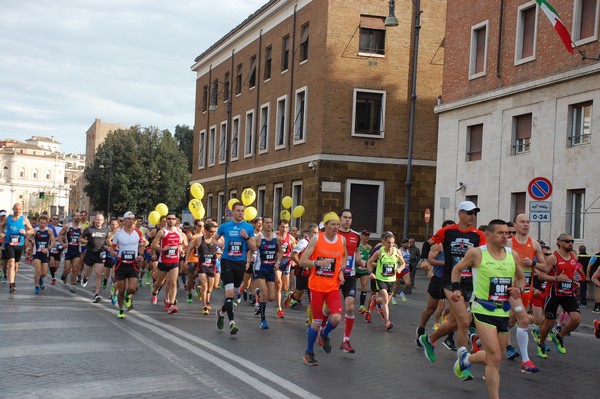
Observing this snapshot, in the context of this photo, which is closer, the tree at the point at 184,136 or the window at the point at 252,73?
the window at the point at 252,73

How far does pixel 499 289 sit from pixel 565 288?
442 centimetres

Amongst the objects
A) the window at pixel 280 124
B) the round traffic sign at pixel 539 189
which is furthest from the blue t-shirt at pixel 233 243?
the window at pixel 280 124

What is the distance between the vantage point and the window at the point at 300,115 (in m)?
38.9

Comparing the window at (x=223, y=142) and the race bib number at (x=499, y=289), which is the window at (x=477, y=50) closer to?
the window at (x=223, y=142)

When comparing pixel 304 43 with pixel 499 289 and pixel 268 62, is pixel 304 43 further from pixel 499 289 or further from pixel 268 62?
pixel 499 289

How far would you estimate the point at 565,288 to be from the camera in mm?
11828

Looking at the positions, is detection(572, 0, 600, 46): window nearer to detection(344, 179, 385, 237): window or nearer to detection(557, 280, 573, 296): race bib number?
detection(344, 179, 385, 237): window

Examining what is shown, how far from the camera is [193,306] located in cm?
1770

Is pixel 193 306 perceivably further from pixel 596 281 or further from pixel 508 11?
pixel 508 11

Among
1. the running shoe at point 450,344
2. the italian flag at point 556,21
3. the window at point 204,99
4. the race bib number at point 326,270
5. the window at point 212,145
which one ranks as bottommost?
the running shoe at point 450,344

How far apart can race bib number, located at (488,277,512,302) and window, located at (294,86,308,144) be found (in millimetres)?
31080

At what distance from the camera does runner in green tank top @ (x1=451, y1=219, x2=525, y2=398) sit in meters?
7.74

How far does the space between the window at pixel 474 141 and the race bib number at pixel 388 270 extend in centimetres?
1547

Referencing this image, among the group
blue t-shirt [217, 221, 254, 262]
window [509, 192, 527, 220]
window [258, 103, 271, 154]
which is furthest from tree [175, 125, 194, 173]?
blue t-shirt [217, 221, 254, 262]
